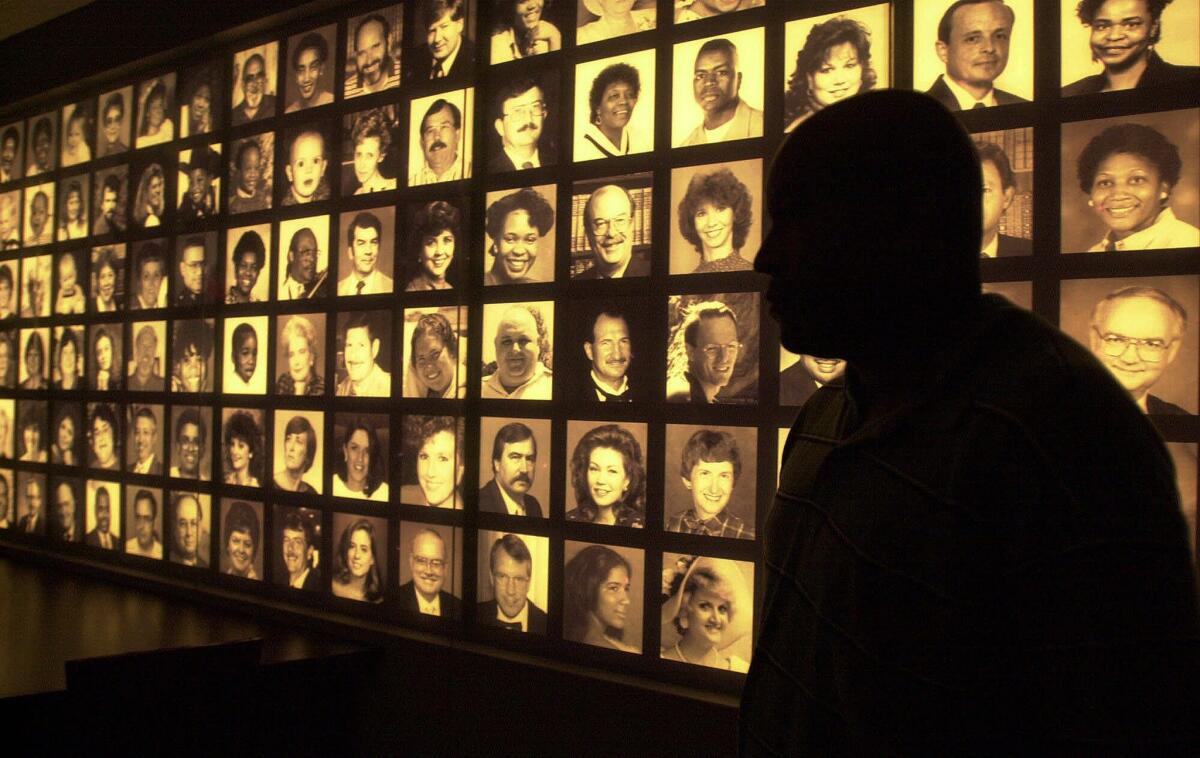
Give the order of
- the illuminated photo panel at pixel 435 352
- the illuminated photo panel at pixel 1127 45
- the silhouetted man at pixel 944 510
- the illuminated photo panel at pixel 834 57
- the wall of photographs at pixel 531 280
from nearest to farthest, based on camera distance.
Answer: the silhouetted man at pixel 944 510
the illuminated photo panel at pixel 1127 45
the wall of photographs at pixel 531 280
the illuminated photo panel at pixel 834 57
the illuminated photo panel at pixel 435 352

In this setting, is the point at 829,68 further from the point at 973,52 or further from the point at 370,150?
the point at 370,150

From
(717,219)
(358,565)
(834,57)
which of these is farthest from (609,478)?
(834,57)

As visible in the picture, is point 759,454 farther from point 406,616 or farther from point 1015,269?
point 406,616

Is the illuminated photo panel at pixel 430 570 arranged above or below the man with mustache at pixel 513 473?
below

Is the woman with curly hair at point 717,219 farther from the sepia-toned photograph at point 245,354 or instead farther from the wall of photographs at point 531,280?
the sepia-toned photograph at point 245,354

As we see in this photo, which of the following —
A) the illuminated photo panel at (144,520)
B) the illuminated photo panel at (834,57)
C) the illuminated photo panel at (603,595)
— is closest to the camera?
the illuminated photo panel at (834,57)

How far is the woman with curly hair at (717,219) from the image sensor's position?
199 cm

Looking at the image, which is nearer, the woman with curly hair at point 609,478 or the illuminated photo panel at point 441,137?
the woman with curly hair at point 609,478

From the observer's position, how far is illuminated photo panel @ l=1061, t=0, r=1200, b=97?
1498 millimetres

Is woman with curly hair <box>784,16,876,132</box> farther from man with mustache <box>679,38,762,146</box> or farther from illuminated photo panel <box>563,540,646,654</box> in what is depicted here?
illuminated photo panel <box>563,540,646,654</box>

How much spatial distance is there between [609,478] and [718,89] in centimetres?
99

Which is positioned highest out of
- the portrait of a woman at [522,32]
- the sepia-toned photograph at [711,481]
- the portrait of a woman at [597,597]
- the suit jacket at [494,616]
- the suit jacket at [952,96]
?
the portrait of a woman at [522,32]

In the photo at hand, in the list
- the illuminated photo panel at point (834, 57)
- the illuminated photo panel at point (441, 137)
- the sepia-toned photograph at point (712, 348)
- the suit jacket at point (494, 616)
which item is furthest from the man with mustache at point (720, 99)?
the suit jacket at point (494, 616)

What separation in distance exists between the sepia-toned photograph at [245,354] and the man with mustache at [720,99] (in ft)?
5.67
